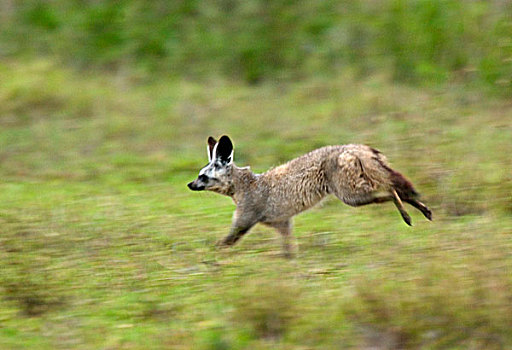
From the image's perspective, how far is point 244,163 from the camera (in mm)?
11203

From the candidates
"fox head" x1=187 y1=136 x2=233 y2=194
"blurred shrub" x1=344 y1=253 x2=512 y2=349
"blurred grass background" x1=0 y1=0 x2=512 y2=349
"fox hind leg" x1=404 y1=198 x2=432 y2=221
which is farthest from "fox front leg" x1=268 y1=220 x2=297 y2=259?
"blurred shrub" x1=344 y1=253 x2=512 y2=349

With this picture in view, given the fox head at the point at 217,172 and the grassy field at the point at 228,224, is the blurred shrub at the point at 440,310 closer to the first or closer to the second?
the grassy field at the point at 228,224

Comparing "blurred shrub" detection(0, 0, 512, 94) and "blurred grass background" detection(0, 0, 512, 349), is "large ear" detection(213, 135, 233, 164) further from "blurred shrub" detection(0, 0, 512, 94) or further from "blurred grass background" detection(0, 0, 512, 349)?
"blurred shrub" detection(0, 0, 512, 94)

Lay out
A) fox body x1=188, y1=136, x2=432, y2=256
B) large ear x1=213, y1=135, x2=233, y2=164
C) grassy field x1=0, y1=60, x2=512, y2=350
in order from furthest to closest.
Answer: large ear x1=213, y1=135, x2=233, y2=164 < fox body x1=188, y1=136, x2=432, y2=256 < grassy field x1=0, y1=60, x2=512, y2=350

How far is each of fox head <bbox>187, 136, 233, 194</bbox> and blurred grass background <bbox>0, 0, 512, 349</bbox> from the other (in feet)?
1.66

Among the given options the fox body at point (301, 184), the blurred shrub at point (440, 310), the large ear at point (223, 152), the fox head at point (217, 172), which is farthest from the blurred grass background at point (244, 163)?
the large ear at point (223, 152)

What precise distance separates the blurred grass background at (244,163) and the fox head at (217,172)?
507 mm

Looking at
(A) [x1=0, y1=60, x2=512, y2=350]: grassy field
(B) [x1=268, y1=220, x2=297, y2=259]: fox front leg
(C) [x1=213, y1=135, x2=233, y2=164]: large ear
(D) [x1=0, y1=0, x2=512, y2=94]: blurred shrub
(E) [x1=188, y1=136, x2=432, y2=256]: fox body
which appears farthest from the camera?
(D) [x1=0, y1=0, x2=512, y2=94]: blurred shrub

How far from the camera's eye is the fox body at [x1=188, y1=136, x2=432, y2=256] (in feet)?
25.3

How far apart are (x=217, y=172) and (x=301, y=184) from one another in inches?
32.7

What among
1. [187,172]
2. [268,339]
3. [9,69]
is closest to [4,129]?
[9,69]

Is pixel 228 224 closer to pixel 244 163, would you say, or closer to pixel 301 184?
pixel 301 184

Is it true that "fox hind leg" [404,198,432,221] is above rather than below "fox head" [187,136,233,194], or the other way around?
below

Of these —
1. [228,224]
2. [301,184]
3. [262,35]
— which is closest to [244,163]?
[228,224]
